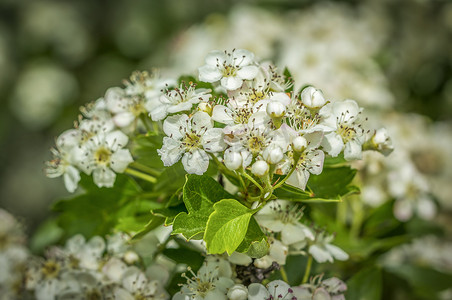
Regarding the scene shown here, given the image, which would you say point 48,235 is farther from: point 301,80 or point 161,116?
point 301,80

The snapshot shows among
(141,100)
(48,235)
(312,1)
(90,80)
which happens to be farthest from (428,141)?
(90,80)

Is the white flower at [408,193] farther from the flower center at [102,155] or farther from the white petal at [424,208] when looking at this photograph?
the flower center at [102,155]

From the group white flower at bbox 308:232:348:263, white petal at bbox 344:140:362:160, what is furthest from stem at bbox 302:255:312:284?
white petal at bbox 344:140:362:160

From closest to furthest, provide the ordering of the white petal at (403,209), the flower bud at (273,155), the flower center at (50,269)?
1. the flower bud at (273,155)
2. the flower center at (50,269)
3. the white petal at (403,209)

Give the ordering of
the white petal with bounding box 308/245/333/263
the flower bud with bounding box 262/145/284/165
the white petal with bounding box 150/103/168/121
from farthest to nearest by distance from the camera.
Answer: the white petal with bounding box 308/245/333/263
the white petal with bounding box 150/103/168/121
the flower bud with bounding box 262/145/284/165

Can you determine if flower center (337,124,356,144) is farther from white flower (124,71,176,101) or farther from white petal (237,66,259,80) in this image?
white flower (124,71,176,101)

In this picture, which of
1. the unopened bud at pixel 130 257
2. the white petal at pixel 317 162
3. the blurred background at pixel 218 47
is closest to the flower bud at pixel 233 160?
the white petal at pixel 317 162
